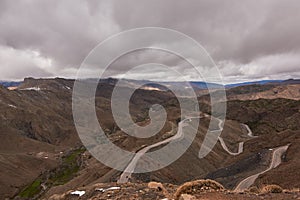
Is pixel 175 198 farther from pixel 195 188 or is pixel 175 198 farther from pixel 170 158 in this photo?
pixel 170 158

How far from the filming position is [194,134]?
142250 millimetres

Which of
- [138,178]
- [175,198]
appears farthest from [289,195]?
[138,178]

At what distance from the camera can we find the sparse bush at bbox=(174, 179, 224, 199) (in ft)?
64.9

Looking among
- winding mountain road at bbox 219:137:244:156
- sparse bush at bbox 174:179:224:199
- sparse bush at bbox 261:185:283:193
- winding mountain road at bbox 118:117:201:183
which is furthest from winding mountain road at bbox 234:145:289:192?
sparse bush at bbox 174:179:224:199

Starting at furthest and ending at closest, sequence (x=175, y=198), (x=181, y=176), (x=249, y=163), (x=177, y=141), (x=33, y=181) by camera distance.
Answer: (x=33, y=181)
(x=177, y=141)
(x=181, y=176)
(x=249, y=163)
(x=175, y=198)

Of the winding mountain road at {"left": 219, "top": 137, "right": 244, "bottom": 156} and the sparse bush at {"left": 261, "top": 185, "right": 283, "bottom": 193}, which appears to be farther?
the winding mountain road at {"left": 219, "top": 137, "right": 244, "bottom": 156}

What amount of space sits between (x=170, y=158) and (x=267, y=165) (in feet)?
109

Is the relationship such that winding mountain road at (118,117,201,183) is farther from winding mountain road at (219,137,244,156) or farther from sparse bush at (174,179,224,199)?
sparse bush at (174,179,224,199)

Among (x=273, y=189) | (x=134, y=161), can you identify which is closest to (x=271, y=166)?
(x=134, y=161)

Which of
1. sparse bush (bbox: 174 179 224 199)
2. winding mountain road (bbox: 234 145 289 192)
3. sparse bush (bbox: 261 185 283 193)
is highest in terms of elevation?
sparse bush (bbox: 174 179 224 199)

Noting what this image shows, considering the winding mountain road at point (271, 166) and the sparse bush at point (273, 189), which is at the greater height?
the sparse bush at point (273, 189)

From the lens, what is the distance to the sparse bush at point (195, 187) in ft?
64.9

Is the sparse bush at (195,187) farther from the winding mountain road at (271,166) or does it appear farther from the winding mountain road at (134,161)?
the winding mountain road at (134,161)

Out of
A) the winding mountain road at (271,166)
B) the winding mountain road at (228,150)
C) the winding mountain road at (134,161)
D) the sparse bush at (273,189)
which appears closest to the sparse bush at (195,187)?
the sparse bush at (273,189)
